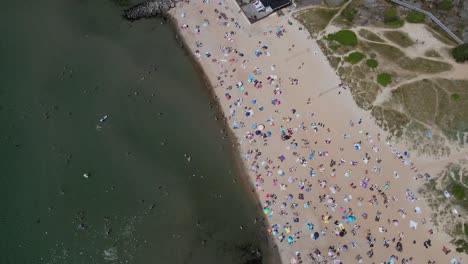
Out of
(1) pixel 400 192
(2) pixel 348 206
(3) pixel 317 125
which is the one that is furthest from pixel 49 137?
(1) pixel 400 192

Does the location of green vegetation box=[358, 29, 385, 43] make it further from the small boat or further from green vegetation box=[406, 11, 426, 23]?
the small boat

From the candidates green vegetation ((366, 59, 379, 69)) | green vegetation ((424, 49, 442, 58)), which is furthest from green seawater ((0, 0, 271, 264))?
green vegetation ((424, 49, 442, 58))

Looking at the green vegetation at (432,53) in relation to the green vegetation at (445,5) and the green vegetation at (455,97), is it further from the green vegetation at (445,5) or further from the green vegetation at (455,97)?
the green vegetation at (445,5)

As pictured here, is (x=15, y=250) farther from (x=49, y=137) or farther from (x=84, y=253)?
(x=49, y=137)

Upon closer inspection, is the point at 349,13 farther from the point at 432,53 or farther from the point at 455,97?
the point at 455,97

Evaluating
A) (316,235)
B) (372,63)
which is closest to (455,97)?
(372,63)
